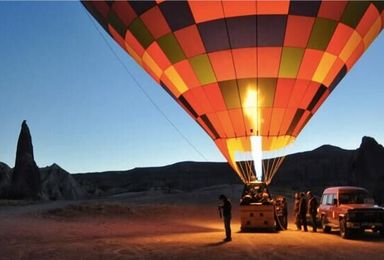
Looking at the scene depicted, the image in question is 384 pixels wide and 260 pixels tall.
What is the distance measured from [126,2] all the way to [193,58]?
101 inches

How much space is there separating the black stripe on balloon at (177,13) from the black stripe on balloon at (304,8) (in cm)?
282

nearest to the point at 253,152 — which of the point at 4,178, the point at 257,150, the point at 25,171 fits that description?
the point at 257,150

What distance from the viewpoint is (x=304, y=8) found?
15.3 meters

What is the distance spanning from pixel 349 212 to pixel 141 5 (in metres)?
8.50

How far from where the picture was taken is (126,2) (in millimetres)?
16125

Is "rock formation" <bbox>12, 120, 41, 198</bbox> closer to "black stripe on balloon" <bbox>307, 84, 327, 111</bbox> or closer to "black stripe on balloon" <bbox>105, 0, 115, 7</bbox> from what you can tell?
"black stripe on balloon" <bbox>105, 0, 115, 7</bbox>

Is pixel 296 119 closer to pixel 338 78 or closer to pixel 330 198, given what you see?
pixel 338 78

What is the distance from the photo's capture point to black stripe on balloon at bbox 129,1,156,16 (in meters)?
15.7

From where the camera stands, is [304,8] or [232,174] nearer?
[304,8]

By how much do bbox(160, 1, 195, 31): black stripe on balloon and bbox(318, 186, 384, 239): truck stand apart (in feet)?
Result: 23.7

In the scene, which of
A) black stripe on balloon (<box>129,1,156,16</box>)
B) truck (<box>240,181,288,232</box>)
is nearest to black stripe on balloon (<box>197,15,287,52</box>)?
black stripe on balloon (<box>129,1,156,16</box>)

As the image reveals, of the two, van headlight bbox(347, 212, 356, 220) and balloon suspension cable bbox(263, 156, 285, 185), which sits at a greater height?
balloon suspension cable bbox(263, 156, 285, 185)

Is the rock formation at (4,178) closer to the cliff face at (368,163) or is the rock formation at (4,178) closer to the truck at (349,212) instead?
the cliff face at (368,163)

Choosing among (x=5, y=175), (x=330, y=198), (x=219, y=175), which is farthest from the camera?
(x=219, y=175)
